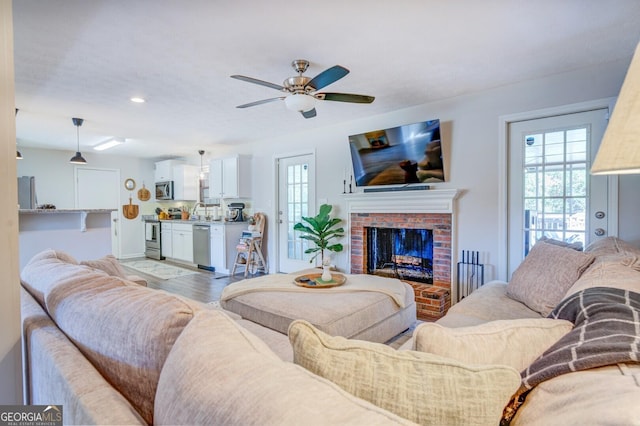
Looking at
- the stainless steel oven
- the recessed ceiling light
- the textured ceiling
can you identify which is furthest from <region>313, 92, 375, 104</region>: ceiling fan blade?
the stainless steel oven

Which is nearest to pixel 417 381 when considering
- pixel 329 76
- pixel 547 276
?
pixel 547 276

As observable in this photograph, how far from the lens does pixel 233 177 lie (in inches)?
231

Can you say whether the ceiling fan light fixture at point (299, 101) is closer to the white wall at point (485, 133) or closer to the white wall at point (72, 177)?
the white wall at point (485, 133)

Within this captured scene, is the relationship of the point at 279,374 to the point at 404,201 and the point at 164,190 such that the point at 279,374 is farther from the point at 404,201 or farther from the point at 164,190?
the point at 164,190

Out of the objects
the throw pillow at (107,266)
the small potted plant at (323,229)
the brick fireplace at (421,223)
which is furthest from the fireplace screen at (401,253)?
the throw pillow at (107,266)

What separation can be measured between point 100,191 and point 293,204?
15.1 ft

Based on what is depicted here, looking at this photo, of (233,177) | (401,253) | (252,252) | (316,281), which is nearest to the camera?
(316,281)

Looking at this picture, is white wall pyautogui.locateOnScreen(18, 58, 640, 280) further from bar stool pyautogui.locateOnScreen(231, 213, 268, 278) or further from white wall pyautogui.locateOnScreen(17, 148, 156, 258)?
white wall pyautogui.locateOnScreen(17, 148, 156, 258)

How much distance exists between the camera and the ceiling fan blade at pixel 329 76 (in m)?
2.11

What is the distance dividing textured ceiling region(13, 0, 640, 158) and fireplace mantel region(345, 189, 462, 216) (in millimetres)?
1066

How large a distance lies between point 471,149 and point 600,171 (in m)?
3.33

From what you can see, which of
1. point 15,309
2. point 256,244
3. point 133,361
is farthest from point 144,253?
point 133,361

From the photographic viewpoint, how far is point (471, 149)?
3.50 meters

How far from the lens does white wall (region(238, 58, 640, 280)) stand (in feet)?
8.98
